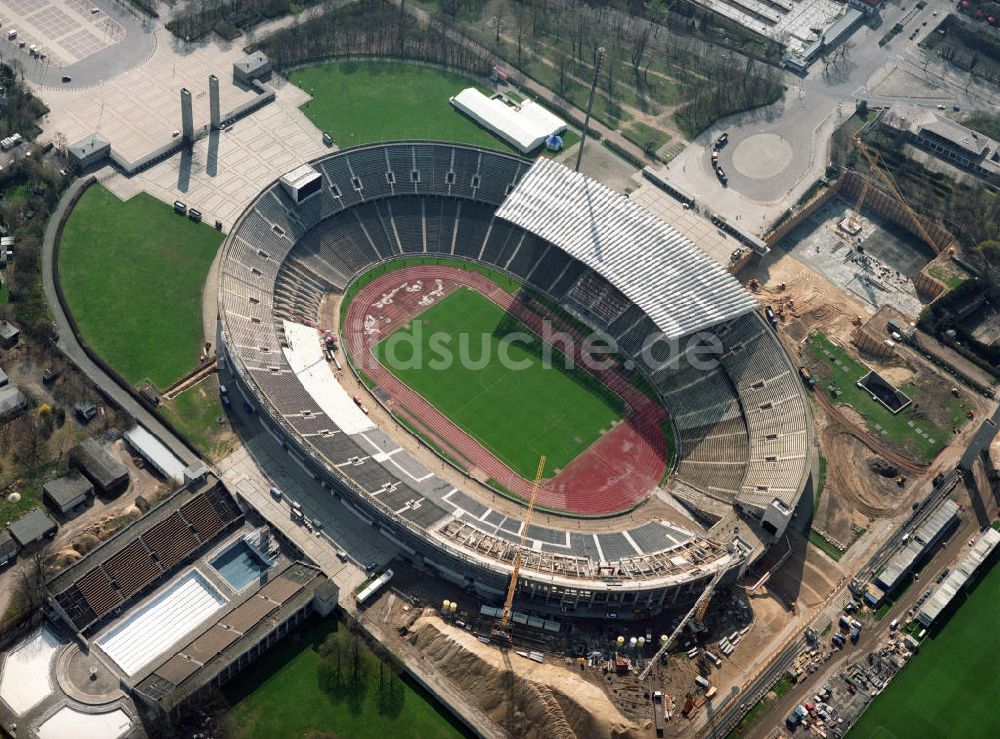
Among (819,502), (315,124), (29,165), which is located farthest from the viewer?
(315,124)

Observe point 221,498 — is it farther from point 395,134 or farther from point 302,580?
point 395,134

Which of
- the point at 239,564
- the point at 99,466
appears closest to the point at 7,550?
the point at 99,466

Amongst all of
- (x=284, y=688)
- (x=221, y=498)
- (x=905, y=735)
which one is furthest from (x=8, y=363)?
(x=905, y=735)

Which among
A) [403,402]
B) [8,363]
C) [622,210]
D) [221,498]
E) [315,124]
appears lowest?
[8,363]

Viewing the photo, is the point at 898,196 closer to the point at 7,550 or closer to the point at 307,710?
the point at 307,710

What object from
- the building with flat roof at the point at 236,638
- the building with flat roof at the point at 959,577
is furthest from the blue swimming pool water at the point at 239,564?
the building with flat roof at the point at 959,577

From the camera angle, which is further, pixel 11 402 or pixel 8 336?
pixel 8 336

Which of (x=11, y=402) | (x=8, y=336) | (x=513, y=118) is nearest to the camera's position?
(x=11, y=402)
